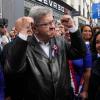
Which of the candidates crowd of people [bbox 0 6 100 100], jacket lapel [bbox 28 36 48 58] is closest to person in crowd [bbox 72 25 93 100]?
crowd of people [bbox 0 6 100 100]

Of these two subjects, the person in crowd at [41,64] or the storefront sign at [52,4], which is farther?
the storefront sign at [52,4]

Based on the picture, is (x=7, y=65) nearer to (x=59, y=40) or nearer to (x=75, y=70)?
(x=59, y=40)

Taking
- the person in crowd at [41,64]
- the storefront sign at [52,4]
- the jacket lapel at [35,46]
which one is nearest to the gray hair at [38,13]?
the person in crowd at [41,64]

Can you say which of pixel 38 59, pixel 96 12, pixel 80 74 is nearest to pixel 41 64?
pixel 38 59

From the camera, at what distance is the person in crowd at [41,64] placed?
367 centimetres

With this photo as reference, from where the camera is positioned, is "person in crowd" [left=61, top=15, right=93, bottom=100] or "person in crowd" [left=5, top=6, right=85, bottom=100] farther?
"person in crowd" [left=61, top=15, right=93, bottom=100]

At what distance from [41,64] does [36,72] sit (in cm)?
10

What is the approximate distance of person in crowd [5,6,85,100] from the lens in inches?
144

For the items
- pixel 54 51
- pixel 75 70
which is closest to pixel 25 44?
pixel 54 51

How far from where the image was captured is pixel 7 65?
364 centimetres

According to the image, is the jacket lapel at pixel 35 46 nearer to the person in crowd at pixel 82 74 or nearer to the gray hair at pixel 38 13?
the gray hair at pixel 38 13

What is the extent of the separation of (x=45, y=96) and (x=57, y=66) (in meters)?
0.31

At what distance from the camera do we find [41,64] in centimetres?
377

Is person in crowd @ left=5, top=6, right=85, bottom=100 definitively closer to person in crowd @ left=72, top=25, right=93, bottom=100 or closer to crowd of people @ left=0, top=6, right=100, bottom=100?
crowd of people @ left=0, top=6, right=100, bottom=100
